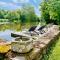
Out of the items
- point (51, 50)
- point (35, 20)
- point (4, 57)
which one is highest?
point (4, 57)

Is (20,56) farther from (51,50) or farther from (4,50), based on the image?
(51,50)

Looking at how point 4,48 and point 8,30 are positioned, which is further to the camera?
point 8,30

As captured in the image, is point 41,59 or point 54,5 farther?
point 54,5

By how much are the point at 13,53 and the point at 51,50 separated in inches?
92.3

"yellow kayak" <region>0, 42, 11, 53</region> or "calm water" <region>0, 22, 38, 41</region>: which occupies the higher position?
"yellow kayak" <region>0, 42, 11, 53</region>

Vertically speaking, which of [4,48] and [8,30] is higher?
[4,48]

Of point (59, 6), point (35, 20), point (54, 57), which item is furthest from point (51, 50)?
point (35, 20)

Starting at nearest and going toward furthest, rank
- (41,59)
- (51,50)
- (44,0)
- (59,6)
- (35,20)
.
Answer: (41,59)
(51,50)
(59,6)
(44,0)
(35,20)

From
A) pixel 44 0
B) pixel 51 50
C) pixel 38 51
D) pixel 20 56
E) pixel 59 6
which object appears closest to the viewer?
pixel 20 56

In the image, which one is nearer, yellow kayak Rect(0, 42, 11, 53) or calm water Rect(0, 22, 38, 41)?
yellow kayak Rect(0, 42, 11, 53)

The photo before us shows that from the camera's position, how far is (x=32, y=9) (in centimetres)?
4281

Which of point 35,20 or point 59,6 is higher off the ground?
point 59,6

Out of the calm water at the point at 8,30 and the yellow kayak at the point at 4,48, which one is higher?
the yellow kayak at the point at 4,48

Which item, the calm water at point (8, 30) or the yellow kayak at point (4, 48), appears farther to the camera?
the calm water at point (8, 30)
